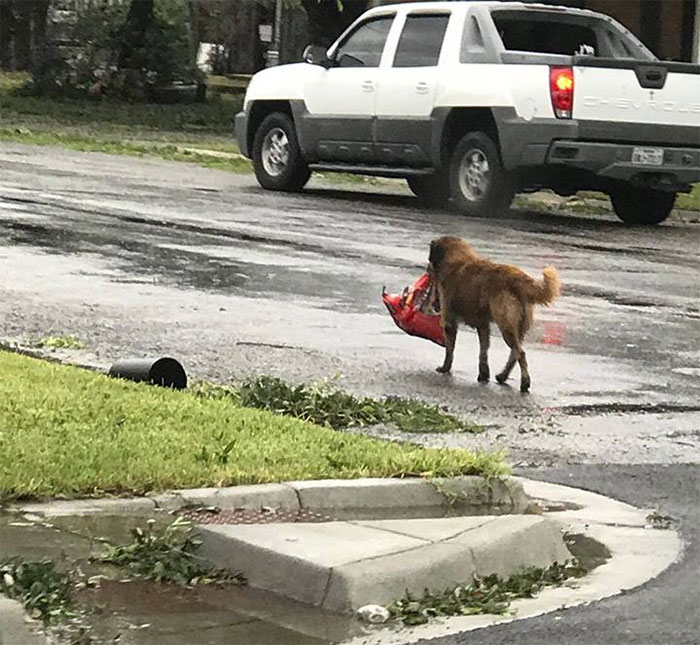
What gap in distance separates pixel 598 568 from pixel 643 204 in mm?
12833

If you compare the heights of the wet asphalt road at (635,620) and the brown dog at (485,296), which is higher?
the brown dog at (485,296)

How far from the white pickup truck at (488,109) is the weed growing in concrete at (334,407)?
8672 mm

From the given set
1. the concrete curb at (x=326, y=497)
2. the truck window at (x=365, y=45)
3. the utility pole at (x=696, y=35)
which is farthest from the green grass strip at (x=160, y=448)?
the utility pole at (x=696, y=35)

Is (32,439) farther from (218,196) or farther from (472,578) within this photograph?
(218,196)

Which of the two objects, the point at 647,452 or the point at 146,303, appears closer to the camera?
the point at 647,452

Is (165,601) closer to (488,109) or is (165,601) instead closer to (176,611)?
(176,611)

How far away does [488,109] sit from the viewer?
16.6m

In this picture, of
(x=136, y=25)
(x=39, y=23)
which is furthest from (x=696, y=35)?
(x=39, y=23)

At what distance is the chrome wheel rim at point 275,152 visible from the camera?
19.3 m

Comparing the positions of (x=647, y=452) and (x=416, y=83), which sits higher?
(x=416, y=83)

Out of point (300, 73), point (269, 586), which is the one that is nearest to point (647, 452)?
point (269, 586)

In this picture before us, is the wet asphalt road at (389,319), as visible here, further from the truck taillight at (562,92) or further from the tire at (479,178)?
the truck taillight at (562,92)

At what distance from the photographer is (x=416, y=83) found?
1759cm

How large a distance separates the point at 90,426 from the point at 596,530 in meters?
2.09
